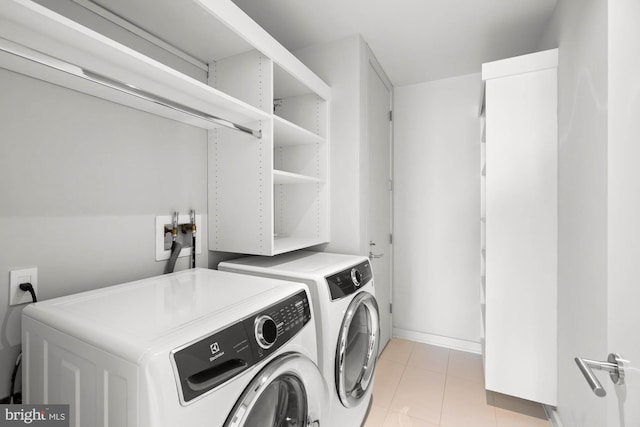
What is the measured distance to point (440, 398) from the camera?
2004 mm

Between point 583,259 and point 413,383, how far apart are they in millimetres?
1490

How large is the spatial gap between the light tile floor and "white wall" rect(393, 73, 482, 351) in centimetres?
37

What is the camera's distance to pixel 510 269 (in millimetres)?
1747

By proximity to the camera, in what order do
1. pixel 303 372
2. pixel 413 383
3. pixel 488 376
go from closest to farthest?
pixel 303 372 → pixel 488 376 → pixel 413 383

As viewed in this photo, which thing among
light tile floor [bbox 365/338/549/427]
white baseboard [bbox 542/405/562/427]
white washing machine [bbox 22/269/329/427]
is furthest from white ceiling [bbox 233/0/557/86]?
light tile floor [bbox 365/338/549/427]

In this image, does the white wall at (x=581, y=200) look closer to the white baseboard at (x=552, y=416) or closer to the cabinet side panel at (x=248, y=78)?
the white baseboard at (x=552, y=416)

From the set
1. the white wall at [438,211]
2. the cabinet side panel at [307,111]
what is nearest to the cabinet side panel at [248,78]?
the cabinet side panel at [307,111]

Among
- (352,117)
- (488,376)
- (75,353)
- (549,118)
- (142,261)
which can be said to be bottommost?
(488,376)

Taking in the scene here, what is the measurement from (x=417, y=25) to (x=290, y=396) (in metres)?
2.28

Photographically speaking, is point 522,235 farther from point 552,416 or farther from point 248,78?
point 248,78

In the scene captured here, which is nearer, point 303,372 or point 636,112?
point 636,112

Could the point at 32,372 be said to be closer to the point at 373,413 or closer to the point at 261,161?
the point at 261,161

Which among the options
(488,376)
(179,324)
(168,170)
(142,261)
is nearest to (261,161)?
(168,170)

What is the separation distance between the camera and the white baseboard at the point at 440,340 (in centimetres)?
268
